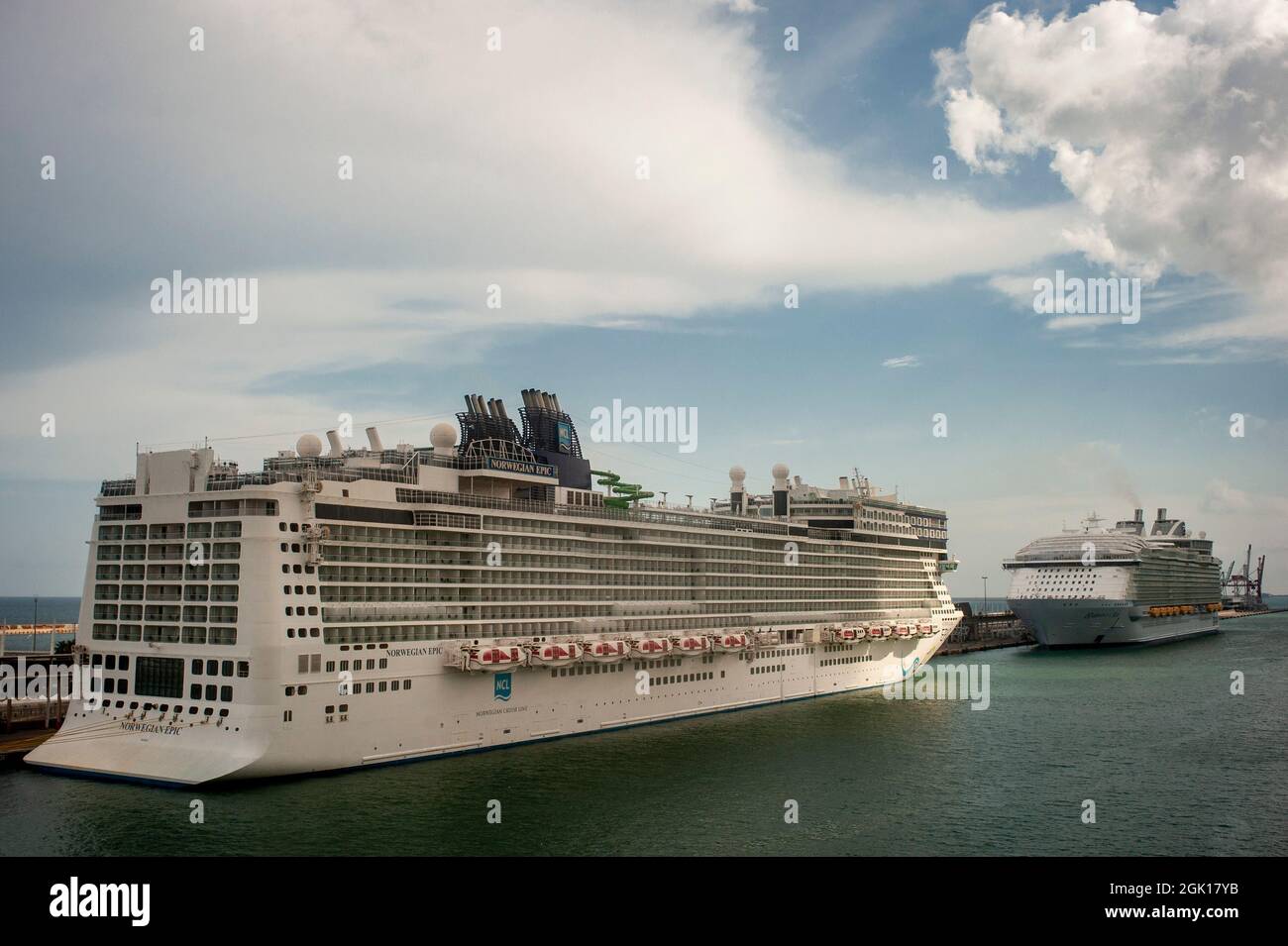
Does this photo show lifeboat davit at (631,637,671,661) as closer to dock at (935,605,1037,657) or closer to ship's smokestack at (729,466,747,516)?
ship's smokestack at (729,466,747,516)

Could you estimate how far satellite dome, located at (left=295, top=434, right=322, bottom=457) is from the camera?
39844mm

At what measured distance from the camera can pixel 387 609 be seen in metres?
37.2

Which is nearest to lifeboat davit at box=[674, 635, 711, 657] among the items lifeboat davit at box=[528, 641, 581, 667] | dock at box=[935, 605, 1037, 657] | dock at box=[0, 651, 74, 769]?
lifeboat davit at box=[528, 641, 581, 667]

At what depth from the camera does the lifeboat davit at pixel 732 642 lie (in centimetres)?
5194

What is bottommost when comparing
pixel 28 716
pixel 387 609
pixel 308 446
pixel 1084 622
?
pixel 1084 622

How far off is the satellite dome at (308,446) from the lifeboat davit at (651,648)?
16.8 metres

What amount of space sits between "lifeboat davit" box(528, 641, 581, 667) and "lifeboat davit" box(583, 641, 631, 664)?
0.71 metres

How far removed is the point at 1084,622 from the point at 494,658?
264 feet

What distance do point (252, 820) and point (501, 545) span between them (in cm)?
1592

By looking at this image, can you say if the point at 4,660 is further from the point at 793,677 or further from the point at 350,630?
the point at 793,677

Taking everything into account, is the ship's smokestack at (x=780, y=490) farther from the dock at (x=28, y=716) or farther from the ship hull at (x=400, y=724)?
the dock at (x=28, y=716)

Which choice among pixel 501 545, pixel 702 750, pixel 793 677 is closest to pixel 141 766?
pixel 501 545

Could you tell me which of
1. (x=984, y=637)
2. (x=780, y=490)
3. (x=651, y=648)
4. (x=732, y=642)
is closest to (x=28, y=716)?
(x=651, y=648)

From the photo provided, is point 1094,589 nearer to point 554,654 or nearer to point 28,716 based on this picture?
point 554,654
